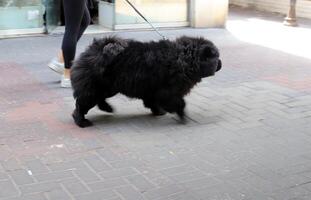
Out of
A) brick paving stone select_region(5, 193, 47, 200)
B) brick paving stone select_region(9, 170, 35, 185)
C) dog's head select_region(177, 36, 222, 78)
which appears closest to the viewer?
brick paving stone select_region(5, 193, 47, 200)

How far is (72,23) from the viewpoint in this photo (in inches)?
225

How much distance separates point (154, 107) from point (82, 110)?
28.3 inches

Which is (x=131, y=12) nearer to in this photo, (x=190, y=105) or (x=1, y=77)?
(x=1, y=77)

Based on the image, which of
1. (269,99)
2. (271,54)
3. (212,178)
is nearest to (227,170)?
(212,178)

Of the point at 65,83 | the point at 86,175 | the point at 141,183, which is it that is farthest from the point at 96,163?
the point at 65,83

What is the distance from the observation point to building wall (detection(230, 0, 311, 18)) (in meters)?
13.3

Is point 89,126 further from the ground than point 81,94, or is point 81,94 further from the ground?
point 81,94

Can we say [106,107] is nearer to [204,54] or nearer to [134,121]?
[134,121]

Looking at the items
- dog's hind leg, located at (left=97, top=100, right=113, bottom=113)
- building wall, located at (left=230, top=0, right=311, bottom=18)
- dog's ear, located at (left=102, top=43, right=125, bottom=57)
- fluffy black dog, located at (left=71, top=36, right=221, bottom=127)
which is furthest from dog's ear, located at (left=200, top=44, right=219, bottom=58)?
building wall, located at (left=230, top=0, right=311, bottom=18)

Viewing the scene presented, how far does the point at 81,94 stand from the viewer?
4.73 metres

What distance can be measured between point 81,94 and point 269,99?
87.8 inches

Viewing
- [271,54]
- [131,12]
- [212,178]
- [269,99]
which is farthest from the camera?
[131,12]

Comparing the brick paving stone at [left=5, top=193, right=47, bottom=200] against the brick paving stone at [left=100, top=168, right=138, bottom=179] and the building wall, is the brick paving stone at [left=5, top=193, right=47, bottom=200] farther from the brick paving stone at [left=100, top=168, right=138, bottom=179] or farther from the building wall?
the building wall

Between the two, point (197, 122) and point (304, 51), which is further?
point (304, 51)
